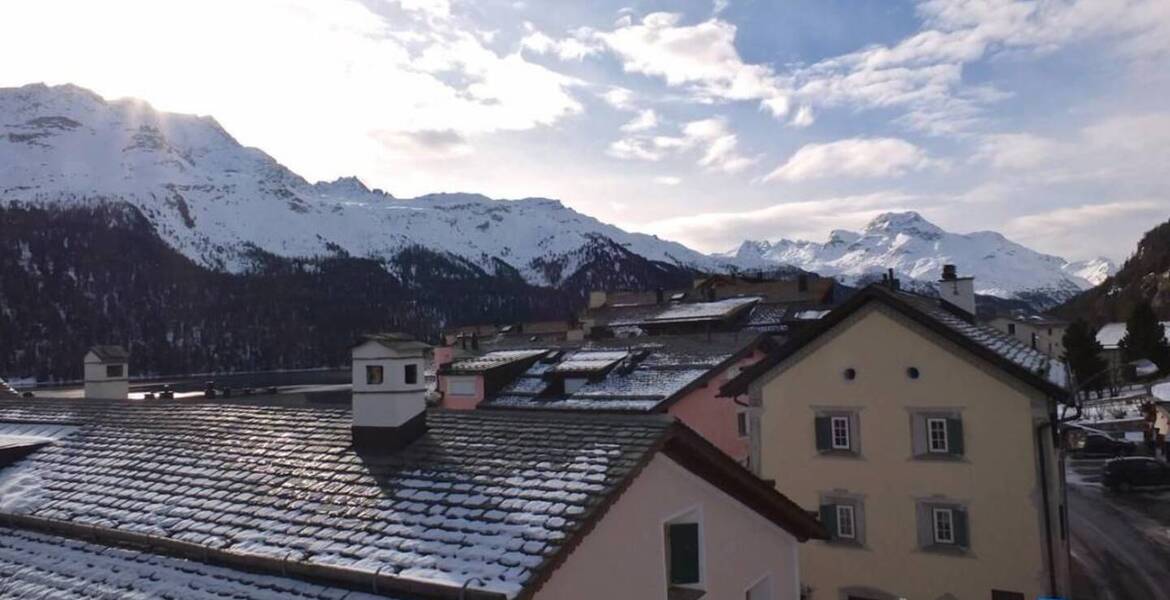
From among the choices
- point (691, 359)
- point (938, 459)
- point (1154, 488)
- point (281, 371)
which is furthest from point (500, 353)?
point (281, 371)

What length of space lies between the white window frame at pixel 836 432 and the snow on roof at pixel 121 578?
647 inches

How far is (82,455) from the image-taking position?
13.6 metres

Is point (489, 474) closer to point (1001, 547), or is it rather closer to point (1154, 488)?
point (1001, 547)

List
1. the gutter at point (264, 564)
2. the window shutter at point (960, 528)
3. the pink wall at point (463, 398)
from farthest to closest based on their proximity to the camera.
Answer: the pink wall at point (463, 398)
the window shutter at point (960, 528)
the gutter at point (264, 564)

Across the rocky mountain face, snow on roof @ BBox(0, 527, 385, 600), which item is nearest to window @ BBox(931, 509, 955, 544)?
snow on roof @ BBox(0, 527, 385, 600)

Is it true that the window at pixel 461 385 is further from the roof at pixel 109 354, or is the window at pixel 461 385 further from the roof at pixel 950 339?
the roof at pixel 950 339

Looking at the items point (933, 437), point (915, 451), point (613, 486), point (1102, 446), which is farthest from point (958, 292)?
point (1102, 446)

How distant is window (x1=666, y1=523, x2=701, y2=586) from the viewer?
10.5 m

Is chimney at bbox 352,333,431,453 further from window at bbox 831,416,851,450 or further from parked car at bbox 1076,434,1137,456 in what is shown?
parked car at bbox 1076,434,1137,456

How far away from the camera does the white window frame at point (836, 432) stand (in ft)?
71.2

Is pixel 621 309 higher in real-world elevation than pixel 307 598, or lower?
Answer: higher

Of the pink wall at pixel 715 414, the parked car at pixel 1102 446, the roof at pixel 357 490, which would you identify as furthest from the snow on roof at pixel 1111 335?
the roof at pixel 357 490

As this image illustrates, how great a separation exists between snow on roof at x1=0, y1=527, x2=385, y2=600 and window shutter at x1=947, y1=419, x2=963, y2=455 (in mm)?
16497

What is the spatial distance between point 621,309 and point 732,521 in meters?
51.6
